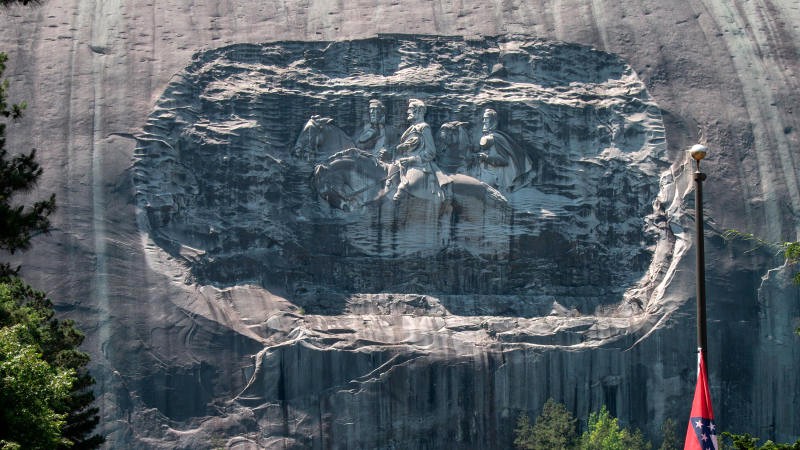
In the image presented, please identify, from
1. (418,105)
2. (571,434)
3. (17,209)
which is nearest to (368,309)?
(418,105)

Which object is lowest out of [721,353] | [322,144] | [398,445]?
[398,445]

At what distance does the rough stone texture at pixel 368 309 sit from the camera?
32.8 m

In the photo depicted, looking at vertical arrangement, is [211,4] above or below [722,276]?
above

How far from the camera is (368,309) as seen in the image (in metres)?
34.3

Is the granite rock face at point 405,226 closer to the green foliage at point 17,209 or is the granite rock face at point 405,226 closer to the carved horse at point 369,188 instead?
the carved horse at point 369,188

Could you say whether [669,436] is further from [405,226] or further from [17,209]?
[17,209]

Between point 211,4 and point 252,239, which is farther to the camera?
point 211,4

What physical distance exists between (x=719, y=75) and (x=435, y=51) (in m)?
7.10

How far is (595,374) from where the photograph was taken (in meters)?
33.5

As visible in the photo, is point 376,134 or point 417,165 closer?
point 417,165

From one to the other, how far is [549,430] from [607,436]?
127 cm

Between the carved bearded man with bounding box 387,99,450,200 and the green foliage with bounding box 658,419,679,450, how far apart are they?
7.41m

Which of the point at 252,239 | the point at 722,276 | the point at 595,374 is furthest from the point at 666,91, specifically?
the point at 252,239

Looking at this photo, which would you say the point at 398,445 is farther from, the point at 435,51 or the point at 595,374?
the point at 435,51
